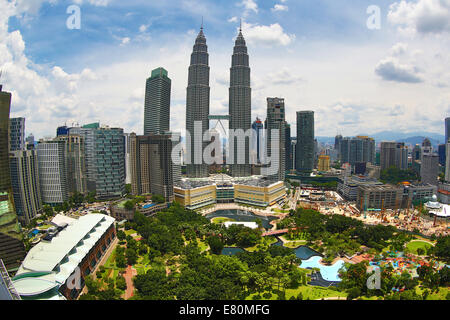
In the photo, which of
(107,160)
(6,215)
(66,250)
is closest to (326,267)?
(66,250)

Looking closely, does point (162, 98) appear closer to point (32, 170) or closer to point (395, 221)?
point (32, 170)

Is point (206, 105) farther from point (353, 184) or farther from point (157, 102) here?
point (353, 184)

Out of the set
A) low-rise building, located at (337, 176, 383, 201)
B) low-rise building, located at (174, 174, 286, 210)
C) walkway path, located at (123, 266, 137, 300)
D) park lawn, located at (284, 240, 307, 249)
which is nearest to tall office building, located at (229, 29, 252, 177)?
low-rise building, located at (174, 174, 286, 210)

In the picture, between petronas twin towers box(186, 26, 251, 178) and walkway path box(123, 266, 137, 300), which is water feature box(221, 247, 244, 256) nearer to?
walkway path box(123, 266, 137, 300)

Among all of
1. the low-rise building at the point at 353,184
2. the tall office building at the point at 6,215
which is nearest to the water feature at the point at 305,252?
the tall office building at the point at 6,215

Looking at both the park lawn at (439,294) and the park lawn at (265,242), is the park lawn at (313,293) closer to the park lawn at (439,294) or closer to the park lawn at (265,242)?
the park lawn at (439,294)

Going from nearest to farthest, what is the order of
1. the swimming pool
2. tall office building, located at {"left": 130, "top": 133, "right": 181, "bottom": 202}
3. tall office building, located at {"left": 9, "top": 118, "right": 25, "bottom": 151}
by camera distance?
the swimming pool
tall office building, located at {"left": 9, "top": 118, "right": 25, "bottom": 151}
tall office building, located at {"left": 130, "top": 133, "right": 181, "bottom": 202}
